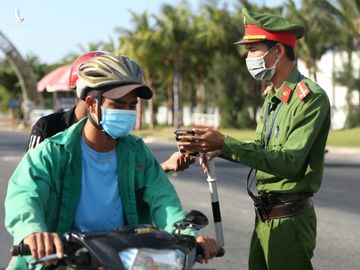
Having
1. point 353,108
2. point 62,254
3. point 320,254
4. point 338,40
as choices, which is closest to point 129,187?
point 62,254

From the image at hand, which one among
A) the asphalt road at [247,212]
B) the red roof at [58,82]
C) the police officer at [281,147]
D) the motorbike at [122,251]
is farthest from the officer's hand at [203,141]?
the red roof at [58,82]

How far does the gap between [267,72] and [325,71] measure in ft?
138

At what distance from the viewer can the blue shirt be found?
278 centimetres

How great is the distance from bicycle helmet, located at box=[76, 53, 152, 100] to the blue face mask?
0.07 metres

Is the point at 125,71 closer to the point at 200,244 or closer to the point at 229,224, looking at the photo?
the point at 200,244

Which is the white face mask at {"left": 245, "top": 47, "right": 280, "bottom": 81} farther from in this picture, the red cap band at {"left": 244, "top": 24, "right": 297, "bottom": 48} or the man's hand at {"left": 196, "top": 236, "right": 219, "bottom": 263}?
the man's hand at {"left": 196, "top": 236, "right": 219, "bottom": 263}

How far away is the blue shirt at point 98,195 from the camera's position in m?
2.78

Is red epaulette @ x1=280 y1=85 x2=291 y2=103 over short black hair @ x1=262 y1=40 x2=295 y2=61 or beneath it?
beneath

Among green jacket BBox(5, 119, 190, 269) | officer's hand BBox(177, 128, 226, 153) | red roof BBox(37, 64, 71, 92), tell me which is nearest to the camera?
green jacket BBox(5, 119, 190, 269)

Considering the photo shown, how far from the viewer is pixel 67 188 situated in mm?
2736

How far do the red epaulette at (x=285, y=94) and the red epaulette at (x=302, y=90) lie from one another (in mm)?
52

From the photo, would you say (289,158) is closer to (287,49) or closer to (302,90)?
(302,90)

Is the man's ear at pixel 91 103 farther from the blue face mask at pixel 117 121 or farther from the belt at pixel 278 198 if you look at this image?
the belt at pixel 278 198

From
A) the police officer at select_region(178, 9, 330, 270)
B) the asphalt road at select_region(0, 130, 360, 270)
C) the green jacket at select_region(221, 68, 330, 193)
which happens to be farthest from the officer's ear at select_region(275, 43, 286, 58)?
the asphalt road at select_region(0, 130, 360, 270)
